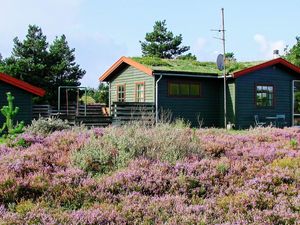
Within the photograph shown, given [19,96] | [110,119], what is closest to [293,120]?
[110,119]

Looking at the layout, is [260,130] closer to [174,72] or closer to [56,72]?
[174,72]

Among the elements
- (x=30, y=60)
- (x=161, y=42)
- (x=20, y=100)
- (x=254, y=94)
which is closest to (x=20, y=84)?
(x=20, y=100)

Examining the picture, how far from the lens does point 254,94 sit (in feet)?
75.7

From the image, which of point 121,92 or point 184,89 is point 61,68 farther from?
point 184,89

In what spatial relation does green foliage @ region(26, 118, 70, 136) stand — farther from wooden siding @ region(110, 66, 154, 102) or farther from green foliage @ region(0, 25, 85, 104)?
green foliage @ region(0, 25, 85, 104)

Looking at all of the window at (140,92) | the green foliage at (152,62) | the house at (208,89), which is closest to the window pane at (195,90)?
the house at (208,89)

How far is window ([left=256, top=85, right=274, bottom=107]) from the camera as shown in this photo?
2339cm

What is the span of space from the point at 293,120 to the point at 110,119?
10890 mm

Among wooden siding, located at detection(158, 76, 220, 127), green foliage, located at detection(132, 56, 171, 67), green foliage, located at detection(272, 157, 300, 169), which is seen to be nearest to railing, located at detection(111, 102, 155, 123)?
wooden siding, located at detection(158, 76, 220, 127)

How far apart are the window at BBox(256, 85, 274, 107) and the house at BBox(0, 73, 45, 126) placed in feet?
37.5

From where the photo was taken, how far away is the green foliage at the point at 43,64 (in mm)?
31438

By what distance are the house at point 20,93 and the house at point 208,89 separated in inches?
225

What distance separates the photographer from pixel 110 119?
19.6 meters

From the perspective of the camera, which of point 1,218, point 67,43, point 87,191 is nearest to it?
point 1,218
